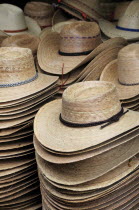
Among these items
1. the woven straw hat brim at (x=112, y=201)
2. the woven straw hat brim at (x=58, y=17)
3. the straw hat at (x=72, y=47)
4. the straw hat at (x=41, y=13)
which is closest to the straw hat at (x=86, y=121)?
the woven straw hat brim at (x=112, y=201)

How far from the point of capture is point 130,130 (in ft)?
5.71

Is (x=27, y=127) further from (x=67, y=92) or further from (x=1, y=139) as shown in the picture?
(x=67, y=92)

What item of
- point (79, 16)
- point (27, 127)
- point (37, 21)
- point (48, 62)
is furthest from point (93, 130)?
point (37, 21)

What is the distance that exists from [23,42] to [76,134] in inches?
59.3

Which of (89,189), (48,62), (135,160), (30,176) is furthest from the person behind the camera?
(48,62)

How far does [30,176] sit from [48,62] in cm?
90

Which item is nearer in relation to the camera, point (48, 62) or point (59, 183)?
point (59, 183)

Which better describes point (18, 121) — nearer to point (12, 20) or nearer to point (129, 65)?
point (129, 65)

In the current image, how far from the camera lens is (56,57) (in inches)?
109

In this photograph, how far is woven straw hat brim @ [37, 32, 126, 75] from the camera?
252cm

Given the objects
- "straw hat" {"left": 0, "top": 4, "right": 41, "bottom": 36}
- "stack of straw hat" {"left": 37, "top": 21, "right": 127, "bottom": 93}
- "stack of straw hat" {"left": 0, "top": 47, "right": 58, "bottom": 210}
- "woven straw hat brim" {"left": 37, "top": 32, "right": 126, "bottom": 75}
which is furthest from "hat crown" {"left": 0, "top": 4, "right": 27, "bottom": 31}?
"stack of straw hat" {"left": 0, "top": 47, "right": 58, "bottom": 210}

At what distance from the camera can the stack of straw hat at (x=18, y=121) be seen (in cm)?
220

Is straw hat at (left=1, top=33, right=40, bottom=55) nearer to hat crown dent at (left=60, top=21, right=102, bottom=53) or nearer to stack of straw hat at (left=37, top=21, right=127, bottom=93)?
stack of straw hat at (left=37, top=21, right=127, bottom=93)

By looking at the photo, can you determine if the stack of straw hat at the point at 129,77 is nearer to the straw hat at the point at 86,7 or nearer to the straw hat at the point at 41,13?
the straw hat at the point at 86,7
